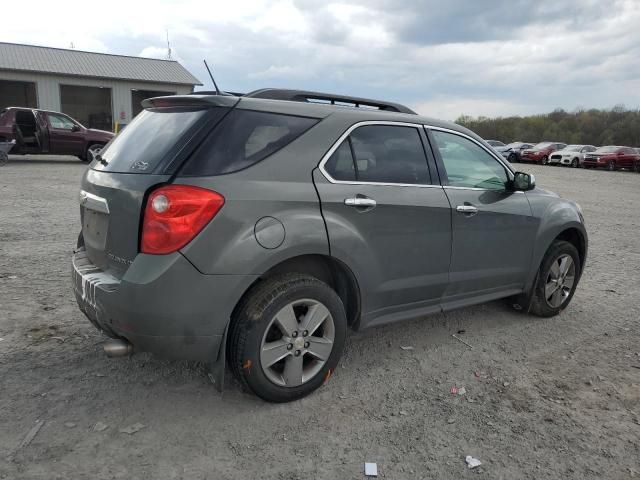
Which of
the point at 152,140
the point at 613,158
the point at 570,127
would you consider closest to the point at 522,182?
the point at 152,140

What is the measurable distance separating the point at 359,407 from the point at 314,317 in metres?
0.60

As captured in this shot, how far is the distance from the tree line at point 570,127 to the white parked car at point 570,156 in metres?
20.3

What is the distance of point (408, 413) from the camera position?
3.04 m

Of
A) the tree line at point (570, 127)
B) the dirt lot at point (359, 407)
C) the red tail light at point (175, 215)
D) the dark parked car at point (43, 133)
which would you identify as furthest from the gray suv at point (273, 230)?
the tree line at point (570, 127)

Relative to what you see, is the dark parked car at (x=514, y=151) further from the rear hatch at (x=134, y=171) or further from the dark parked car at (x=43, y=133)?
the rear hatch at (x=134, y=171)

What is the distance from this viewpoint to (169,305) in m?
2.61

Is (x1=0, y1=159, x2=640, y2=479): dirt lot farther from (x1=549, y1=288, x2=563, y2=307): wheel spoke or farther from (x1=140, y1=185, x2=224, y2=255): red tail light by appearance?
(x1=140, y1=185, x2=224, y2=255): red tail light

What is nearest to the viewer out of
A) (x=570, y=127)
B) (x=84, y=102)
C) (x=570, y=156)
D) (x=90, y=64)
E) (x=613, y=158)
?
(x=613, y=158)

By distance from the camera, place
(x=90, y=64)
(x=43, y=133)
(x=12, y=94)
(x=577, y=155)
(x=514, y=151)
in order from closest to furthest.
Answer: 1. (x=43, y=133)
2. (x=90, y=64)
3. (x=577, y=155)
4. (x=514, y=151)
5. (x=12, y=94)

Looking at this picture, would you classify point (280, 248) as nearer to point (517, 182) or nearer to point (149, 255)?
A: point (149, 255)

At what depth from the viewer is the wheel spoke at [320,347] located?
3.08 m

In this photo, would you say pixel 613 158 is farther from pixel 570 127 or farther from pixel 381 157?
pixel 381 157

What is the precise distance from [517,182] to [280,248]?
7.62 feet

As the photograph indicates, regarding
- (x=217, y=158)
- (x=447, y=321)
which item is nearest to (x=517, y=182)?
(x=447, y=321)
